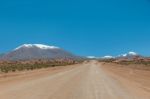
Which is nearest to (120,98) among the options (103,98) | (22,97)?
(103,98)

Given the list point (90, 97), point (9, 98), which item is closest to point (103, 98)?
point (90, 97)

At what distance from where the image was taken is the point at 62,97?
587 inches

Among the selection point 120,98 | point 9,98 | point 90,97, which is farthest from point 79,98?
point 9,98

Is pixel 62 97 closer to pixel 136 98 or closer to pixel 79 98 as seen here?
pixel 79 98

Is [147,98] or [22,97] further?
[147,98]

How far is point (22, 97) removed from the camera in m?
14.9

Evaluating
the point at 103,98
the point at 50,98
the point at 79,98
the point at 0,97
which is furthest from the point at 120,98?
the point at 0,97

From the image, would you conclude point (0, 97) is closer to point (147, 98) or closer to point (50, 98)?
point (50, 98)

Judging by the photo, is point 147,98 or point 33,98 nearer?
point 33,98

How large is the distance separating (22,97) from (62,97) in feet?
5.40

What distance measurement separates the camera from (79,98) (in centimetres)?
1465

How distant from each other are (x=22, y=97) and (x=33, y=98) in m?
0.73

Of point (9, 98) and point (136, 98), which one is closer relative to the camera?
point (9, 98)

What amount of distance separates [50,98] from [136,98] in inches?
148
